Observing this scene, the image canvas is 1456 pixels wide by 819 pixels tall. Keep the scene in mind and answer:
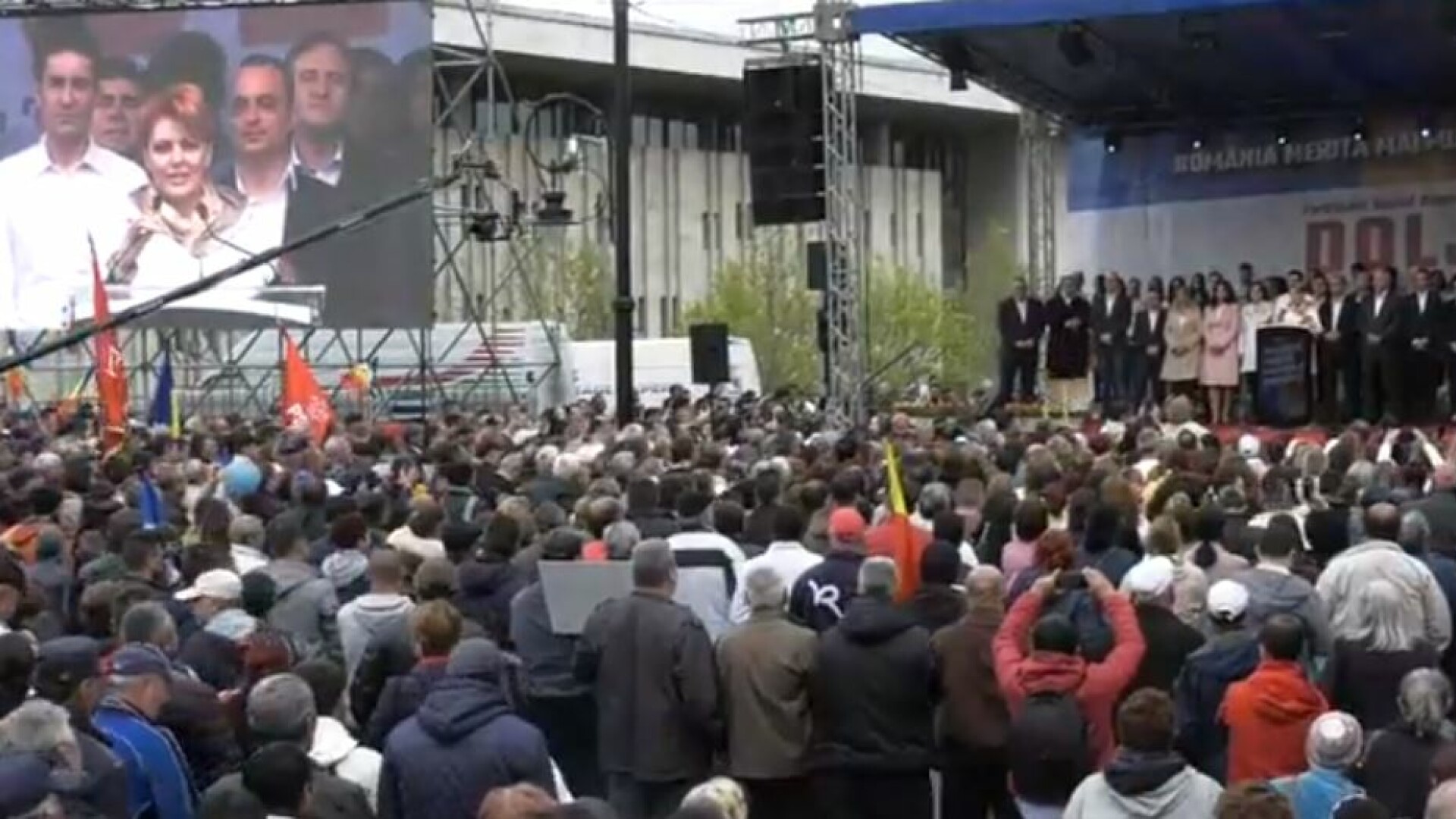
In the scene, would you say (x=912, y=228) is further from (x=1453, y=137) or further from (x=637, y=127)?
(x=1453, y=137)

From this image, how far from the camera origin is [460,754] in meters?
8.40

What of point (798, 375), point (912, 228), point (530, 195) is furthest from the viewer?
point (912, 228)

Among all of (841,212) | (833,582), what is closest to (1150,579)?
(833,582)

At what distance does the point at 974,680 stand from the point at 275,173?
896 inches

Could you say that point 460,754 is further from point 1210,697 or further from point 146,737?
point 1210,697

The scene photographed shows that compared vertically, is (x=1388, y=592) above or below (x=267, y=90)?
below

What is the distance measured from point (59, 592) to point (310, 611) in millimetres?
1360

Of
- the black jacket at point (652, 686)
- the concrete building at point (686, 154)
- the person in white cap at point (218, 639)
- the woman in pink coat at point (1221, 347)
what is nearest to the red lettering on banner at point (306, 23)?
the woman in pink coat at point (1221, 347)

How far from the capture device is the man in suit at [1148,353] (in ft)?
87.5

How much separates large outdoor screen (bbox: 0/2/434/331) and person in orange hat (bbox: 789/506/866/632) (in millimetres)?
21125

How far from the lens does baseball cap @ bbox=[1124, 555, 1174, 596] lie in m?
10.4

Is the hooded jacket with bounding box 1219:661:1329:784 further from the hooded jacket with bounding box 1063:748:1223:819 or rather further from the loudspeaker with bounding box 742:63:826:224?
the loudspeaker with bounding box 742:63:826:224

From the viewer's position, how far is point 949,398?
33.3m

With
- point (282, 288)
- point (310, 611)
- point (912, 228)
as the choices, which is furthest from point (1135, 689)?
point (912, 228)
